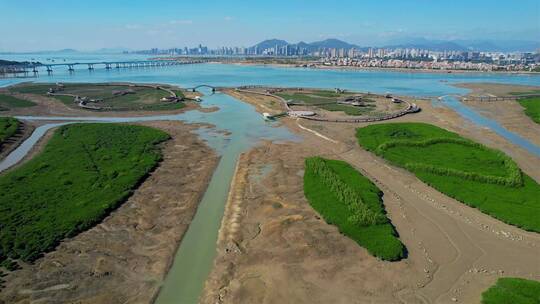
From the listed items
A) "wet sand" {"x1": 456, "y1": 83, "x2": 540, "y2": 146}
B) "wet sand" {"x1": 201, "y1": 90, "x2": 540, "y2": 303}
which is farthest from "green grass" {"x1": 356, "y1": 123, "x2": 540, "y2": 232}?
"wet sand" {"x1": 456, "y1": 83, "x2": 540, "y2": 146}

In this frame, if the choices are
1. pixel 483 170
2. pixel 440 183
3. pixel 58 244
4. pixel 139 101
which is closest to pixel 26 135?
pixel 139 101

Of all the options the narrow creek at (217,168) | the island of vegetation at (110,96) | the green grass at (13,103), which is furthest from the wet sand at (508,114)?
the green grass at (13,103)

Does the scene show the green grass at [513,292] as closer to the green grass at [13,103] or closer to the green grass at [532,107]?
the green grass at [532,107]

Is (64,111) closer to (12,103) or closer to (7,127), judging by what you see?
(12,103)

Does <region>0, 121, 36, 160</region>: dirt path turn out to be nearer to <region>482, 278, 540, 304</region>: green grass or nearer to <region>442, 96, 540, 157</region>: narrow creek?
<region>482, 278, 540, 304</region>: green grass

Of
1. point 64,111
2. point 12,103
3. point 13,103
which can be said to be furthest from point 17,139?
point 12,103

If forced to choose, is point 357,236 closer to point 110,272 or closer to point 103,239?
point 110,272
